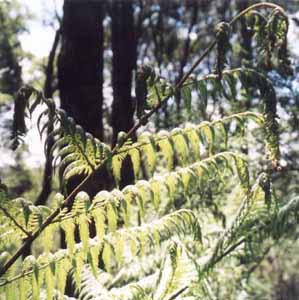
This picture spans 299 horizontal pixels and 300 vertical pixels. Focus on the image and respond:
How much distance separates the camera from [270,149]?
184 cm

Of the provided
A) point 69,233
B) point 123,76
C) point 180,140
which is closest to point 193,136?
point 180,140

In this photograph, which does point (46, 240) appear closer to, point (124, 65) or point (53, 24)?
point (124, 65)

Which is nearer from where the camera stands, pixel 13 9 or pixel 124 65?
pixel 124 65

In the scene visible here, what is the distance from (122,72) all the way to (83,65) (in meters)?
1.74

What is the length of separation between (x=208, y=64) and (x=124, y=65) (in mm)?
9020

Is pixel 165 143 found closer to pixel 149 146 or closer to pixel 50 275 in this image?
pixel 149 146

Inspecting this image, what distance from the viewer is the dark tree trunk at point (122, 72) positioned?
4.85 meters

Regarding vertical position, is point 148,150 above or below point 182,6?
below

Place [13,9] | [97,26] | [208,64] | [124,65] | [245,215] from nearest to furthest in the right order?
[245,215]
[97,26]
[124,65]
[13,9]
[208,64]

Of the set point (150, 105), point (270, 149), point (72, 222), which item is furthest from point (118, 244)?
point (270, 149)

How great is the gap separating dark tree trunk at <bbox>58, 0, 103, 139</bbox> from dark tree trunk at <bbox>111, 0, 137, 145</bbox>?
498mm

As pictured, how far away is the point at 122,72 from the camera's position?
552 centimetres

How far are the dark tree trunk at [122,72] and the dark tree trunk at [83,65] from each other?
1.63ft

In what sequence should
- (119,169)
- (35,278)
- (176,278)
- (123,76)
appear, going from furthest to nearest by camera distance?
1. (123,76)
2. (176,278)
3. (119,169)
4. (35,278)
